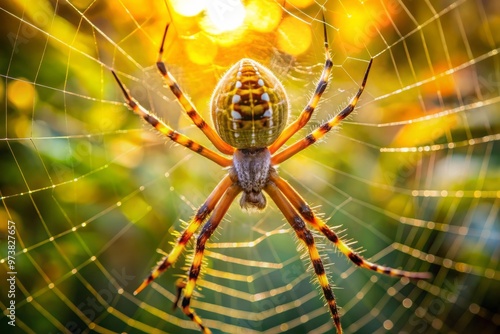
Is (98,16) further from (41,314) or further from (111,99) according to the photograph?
(41,314)

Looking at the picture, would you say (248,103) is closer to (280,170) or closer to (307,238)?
(307,238)

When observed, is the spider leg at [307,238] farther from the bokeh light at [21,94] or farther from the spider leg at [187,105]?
the bokeh light at [21,94]

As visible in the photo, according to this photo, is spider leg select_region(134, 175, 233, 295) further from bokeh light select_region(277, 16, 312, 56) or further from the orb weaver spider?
bokeh light select_region(277, 16, 312, 56)

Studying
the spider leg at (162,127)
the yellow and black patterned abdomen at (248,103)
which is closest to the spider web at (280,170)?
the spider leg at (162,127)

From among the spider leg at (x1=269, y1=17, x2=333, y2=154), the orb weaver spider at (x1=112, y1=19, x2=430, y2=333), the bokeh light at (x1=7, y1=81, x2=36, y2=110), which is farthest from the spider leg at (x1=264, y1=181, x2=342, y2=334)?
the bokeh light at (x1=7, y1=81, x2=36, y2=110)

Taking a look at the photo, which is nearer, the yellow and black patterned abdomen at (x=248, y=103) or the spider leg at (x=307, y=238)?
the yellow and black patterned abdomen at (x=248, y=103)
